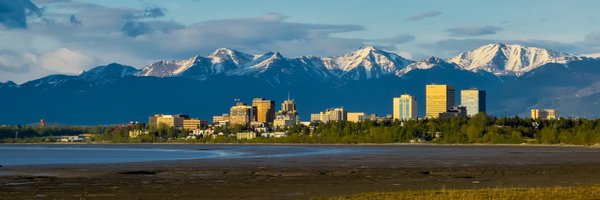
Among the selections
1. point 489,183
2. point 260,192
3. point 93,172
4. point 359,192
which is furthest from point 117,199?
point 93,172

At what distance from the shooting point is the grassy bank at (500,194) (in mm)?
56656

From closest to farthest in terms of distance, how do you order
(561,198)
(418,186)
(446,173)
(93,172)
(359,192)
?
(561,198) < (359,192) < (418,186) < (446,173) < (93,172)

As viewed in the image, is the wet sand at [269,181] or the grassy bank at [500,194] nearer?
the grassy bank at [500,194]

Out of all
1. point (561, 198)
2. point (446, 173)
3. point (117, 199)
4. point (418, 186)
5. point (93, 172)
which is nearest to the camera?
point (561, 198)

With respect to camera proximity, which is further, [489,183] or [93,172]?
[93,172]

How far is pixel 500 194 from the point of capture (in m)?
58.3

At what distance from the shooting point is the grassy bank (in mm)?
56656

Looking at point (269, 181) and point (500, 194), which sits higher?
point (269, 181)

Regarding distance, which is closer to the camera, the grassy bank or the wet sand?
the grassy bank

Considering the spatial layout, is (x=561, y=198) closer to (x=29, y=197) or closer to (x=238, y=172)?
(x=29, y=197)

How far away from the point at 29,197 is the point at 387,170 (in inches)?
1513

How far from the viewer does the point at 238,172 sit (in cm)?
9031

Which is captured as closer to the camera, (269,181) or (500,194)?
(500,194)

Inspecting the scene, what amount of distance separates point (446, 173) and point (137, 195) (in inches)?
1237
